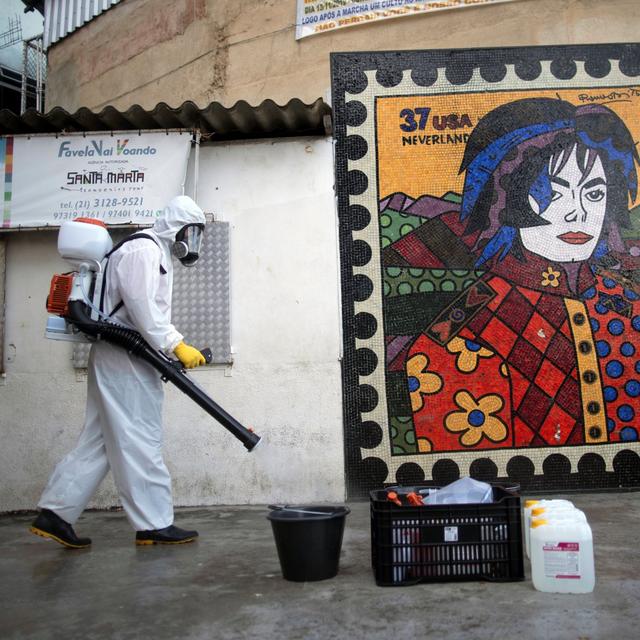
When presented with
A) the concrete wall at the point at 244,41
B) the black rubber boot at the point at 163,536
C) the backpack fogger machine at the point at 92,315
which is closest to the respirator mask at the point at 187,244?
the backpack fogger machine at the point at 92,315

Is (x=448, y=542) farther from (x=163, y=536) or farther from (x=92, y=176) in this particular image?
(x=92, y=176)

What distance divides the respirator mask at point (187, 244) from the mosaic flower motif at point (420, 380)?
2078 mm

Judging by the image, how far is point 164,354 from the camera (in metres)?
4.04

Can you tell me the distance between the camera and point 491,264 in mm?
5641

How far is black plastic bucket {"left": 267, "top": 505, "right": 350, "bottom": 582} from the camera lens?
313cm

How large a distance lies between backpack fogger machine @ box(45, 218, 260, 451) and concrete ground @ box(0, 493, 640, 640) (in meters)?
0.79

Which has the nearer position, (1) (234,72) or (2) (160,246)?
(2) (160,246)

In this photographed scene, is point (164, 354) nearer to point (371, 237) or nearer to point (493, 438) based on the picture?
point (371, 237)

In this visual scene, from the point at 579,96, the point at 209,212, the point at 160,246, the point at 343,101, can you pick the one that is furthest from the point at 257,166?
the point at 579,96

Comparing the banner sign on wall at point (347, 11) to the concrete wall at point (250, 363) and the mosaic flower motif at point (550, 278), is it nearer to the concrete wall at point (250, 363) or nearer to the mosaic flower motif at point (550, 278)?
the concrete wall at point (250, 363)

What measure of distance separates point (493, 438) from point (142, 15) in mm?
6081

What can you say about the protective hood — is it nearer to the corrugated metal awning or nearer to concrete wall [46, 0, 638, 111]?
the corrugated metal awning

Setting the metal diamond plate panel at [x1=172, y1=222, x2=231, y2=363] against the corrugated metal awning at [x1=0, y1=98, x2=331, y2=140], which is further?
the metal diamond plate panel at [x1=172, y1=222, x2=231, y2=363]

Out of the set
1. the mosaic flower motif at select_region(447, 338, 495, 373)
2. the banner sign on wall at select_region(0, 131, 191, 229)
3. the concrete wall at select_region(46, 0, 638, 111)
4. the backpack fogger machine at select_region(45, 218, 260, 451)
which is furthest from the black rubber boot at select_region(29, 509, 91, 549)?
the concrete wall at select_region(46, 0, 638, 111)
